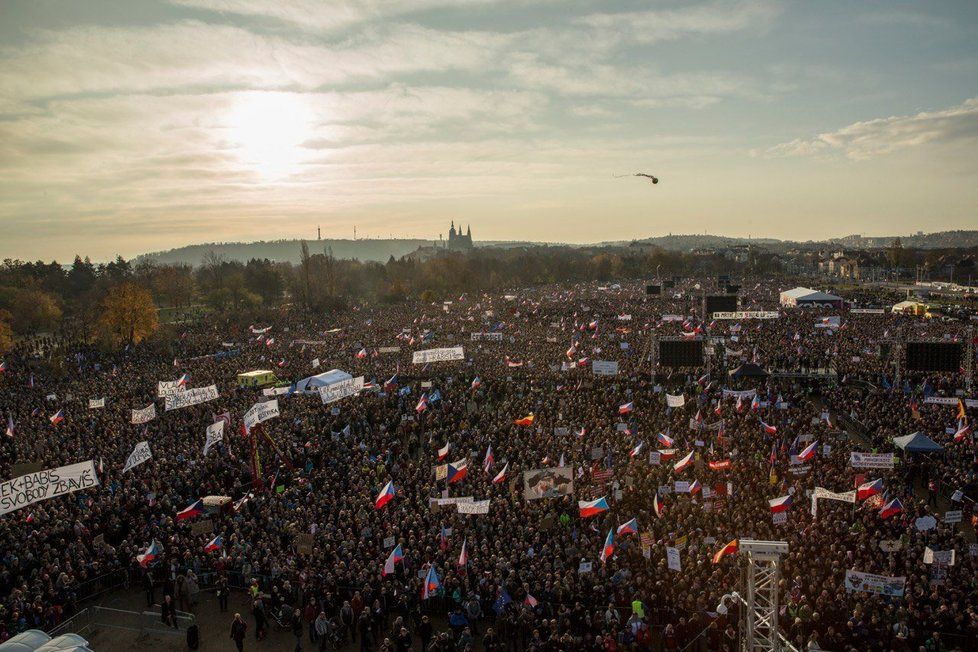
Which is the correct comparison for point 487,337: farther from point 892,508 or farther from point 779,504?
point 892,508

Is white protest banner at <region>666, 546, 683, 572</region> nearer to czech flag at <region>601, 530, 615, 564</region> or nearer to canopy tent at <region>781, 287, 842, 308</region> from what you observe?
czech flag at <region>601, 530, 615, 564</region>

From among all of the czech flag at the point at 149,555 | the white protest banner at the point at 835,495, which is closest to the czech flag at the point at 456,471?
the czech flag at the point at 149,555

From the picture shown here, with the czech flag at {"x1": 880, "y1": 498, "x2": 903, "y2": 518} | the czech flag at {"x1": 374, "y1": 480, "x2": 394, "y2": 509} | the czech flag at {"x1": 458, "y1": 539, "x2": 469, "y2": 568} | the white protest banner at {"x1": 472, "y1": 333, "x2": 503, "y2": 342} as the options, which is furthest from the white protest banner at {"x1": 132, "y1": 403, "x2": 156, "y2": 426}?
the czech flag at {"x1": 880, "y1": 498, "x2": 903, "y2": 518}

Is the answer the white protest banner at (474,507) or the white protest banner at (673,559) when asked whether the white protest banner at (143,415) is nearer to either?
the white protest banner at (474,507)

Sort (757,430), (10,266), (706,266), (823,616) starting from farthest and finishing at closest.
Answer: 1. (706,266)
2. (10,266)
3. (757,430)
4. (823,616)

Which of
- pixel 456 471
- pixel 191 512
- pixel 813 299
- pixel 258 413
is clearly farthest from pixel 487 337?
pixel 813 299

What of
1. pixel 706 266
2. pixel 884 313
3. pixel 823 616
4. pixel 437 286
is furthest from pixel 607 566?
pixel 706 266

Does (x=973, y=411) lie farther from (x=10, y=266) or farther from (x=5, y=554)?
(x=10, y=266)
